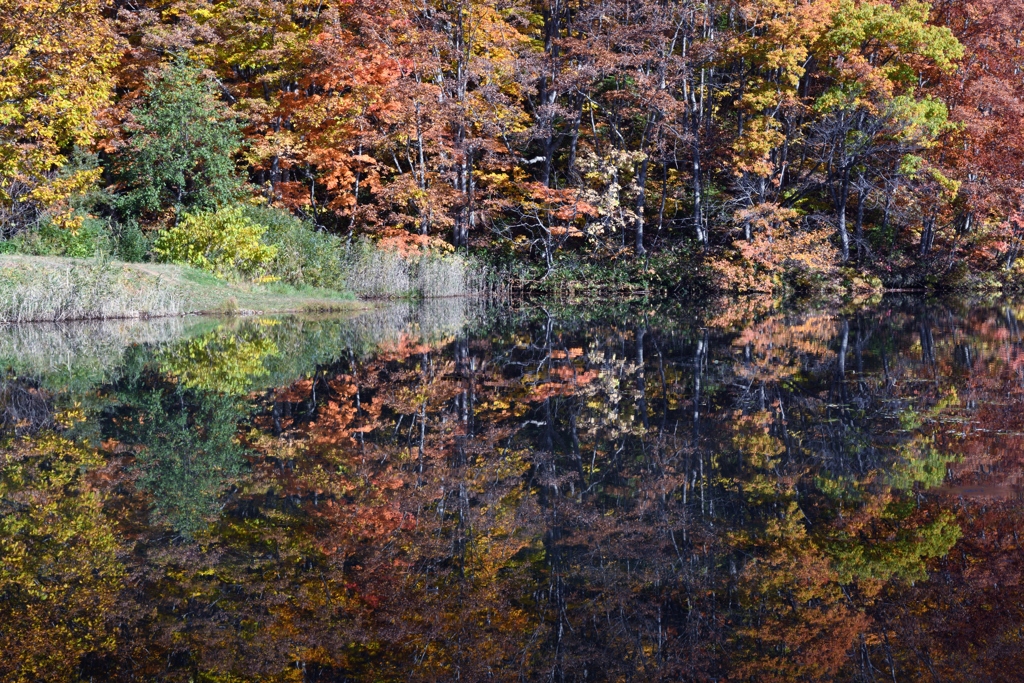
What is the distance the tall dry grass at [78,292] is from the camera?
18141 millimetres

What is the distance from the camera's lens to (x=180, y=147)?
2675 centimetres

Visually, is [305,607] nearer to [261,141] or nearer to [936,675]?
[936,675]

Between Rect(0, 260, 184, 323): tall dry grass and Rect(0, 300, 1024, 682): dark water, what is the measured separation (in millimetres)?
8714

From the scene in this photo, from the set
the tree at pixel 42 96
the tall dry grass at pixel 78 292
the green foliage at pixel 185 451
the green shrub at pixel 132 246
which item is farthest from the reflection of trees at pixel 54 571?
the green shrub at pixel 132 246

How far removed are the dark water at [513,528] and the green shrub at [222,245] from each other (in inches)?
496

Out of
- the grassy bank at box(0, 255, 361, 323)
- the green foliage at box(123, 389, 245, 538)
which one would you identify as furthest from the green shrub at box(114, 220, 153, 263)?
the green foliage at box(123, 389, 245, 538)

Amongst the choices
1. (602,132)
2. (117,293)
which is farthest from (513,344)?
(602,132)

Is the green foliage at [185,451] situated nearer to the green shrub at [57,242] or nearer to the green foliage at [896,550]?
the green foliage at [896,550]

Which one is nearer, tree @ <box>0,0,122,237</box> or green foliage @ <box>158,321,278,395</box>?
green foliage @ <box>158,321,278,395</box>

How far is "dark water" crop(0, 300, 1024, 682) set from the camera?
365 cm

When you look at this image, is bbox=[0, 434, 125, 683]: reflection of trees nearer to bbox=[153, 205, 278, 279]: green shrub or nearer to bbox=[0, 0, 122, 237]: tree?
bbox=[153, 205, 278, 279]: green shrub

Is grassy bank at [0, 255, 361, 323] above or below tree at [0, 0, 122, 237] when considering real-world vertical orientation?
below

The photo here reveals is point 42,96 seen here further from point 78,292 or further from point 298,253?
point 298,253

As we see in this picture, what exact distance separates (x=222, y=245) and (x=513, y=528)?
64.0 feet
